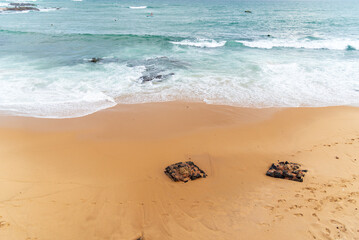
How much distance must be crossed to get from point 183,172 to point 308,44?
2203 cm

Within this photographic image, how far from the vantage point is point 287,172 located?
20.4 ft

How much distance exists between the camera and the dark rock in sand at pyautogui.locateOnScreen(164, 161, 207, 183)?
6.04m

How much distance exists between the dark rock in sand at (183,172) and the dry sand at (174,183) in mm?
174

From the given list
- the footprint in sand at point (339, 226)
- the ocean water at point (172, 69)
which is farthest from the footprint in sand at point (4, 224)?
the footprint in sand at point (339, 226)

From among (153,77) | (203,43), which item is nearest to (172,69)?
(153,77)

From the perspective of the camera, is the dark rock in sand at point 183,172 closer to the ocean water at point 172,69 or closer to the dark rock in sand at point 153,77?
the ocean water at point 172,69

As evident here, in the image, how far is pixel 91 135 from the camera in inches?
320

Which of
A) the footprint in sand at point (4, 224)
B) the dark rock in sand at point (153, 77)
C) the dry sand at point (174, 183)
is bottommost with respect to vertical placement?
the footprint in sand at point (4, 224)

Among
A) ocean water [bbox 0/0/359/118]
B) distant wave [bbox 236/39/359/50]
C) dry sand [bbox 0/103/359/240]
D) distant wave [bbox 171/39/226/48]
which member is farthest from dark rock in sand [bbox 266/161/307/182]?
distant wave [bbox 236/39/359/50]

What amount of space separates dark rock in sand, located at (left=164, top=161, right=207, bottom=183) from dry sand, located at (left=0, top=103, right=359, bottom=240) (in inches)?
6.9

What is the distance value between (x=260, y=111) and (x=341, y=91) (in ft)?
16.7

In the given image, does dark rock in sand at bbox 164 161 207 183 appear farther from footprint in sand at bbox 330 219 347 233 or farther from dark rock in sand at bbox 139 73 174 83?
dark rock in sand at bbox 139 73 174 83

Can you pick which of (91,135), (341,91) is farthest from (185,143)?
(341,91)

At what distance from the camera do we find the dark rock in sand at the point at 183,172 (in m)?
6.04
